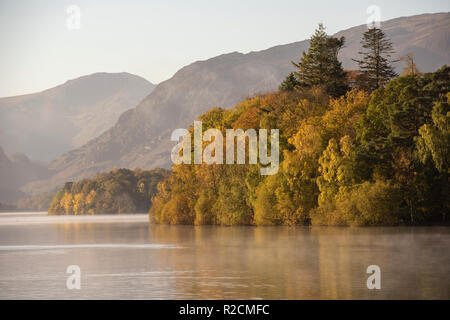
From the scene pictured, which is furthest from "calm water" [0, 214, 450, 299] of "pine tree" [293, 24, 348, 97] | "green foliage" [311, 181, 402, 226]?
"pine tree" [293, 24, 348, 97]

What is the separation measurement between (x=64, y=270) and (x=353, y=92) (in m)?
55.0

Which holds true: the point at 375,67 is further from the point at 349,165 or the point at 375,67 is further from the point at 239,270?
the point at 239,270

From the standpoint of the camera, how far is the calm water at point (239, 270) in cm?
2402

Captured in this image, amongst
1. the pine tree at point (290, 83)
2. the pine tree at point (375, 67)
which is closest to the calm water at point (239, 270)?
the pine tree at point (290, 83)

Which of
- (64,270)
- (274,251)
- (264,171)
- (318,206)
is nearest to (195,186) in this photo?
(264,171)

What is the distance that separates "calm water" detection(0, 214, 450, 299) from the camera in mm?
24016

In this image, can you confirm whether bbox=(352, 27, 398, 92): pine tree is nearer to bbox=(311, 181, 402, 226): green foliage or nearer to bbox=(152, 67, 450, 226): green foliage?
bbox=(152, 67, 450, 226): green foliage

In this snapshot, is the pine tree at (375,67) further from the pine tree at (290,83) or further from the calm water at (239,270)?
the calm water at (239,270)

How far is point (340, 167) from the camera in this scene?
7075 centimetres

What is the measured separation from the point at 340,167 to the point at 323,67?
3546cm

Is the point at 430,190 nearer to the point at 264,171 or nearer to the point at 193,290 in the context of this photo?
the point at 264,171

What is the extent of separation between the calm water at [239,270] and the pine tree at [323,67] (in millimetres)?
52370
